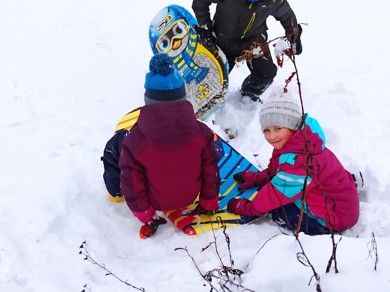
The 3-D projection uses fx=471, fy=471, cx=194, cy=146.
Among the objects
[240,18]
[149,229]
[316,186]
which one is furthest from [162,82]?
[240,18]

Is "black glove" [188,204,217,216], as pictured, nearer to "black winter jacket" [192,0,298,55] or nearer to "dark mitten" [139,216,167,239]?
"dark mitten" [139,216,167,239]

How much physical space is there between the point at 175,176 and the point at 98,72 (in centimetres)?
252

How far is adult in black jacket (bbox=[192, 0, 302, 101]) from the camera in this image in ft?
13.4

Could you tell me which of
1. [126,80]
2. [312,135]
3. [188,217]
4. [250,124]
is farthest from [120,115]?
[312,135]

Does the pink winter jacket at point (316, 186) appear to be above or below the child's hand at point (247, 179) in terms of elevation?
above

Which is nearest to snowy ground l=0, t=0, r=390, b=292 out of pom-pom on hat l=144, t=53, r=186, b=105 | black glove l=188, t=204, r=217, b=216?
black glove l=188, t=204, r=217, b=216

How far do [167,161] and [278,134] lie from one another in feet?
2.48

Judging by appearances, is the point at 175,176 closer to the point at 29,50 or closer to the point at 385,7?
the point at 29,50

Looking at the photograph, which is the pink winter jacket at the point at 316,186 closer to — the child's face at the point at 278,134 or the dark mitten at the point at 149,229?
the child's face at the point at 278,134

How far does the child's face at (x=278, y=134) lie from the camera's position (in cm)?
306

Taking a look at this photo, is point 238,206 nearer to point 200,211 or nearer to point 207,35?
point 200,211

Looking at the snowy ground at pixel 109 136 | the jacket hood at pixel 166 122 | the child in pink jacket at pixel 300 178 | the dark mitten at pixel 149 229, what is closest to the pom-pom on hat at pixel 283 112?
the child in pink jacket at pixel 300 178

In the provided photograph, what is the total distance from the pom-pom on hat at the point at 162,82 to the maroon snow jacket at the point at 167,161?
0.12 metres

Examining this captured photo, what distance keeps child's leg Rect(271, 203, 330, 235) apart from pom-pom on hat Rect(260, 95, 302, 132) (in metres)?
0.58
